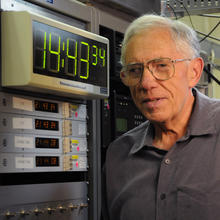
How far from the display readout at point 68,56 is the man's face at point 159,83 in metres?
0.26

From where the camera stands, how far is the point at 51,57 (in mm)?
1603

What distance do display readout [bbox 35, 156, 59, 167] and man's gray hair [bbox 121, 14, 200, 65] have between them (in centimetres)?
44

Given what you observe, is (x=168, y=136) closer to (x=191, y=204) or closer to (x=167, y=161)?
(x=167, y=161)

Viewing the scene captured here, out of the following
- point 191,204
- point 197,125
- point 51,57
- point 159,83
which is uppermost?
point 51,57

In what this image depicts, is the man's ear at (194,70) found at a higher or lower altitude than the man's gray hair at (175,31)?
lower

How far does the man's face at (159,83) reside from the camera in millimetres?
1459

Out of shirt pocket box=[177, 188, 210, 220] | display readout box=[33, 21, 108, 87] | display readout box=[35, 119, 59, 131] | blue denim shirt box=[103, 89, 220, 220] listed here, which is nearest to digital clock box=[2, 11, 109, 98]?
display readout box=[33, 21, 108, 87]

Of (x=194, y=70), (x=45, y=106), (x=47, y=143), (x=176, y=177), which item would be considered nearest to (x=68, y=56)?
(x=45, y=106)

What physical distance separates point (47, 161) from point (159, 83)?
1.66 feet

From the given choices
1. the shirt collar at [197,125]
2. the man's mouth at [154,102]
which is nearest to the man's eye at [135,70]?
the man's mouth at [154,102]

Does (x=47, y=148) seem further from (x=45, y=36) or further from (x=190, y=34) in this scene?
(x=190, y=34)

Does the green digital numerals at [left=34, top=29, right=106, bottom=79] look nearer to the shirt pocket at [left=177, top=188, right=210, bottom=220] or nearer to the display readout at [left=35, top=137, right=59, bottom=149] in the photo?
the display readout at [left=35, top=137, right=59, bottom=149]

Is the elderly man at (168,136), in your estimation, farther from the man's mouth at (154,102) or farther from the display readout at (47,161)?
the display readout at (47,161)

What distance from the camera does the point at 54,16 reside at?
68.6 inches
